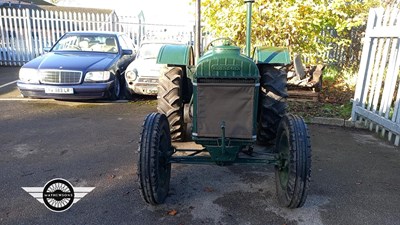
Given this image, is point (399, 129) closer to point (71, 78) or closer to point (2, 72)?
point (71, 78)

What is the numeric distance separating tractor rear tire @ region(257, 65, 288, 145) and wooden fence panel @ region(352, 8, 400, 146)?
192cm

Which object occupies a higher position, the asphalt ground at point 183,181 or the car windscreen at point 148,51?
the car windscreen at point 148,51

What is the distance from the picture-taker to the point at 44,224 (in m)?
2.60

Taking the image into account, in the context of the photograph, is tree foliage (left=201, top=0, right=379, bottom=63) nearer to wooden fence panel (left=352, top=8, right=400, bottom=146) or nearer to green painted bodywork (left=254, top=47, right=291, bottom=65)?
wooden fence panel (left=352, top=8, right=400, bottom=146)

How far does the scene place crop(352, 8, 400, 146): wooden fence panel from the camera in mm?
4676

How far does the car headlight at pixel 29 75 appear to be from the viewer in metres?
6.37

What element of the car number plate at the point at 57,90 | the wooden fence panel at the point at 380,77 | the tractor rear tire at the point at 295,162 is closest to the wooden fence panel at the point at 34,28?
the car number plate at the point at 57,90

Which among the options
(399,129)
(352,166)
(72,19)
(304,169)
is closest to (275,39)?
(399,129)

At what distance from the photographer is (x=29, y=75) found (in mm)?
6406

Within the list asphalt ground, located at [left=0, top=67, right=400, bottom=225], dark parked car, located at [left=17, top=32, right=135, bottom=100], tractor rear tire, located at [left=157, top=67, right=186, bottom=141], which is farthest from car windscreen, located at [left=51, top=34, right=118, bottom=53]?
tractor rear tire, located at [left=157, top=67, right=186, bottom=141]

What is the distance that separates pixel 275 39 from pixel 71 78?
4.50m

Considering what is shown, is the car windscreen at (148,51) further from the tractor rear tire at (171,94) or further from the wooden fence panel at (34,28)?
the wooden fence panel at (34,28)

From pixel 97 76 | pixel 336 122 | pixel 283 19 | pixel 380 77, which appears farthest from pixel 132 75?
pixel 380 77

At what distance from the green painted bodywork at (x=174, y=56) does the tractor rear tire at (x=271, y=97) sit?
0.99m
